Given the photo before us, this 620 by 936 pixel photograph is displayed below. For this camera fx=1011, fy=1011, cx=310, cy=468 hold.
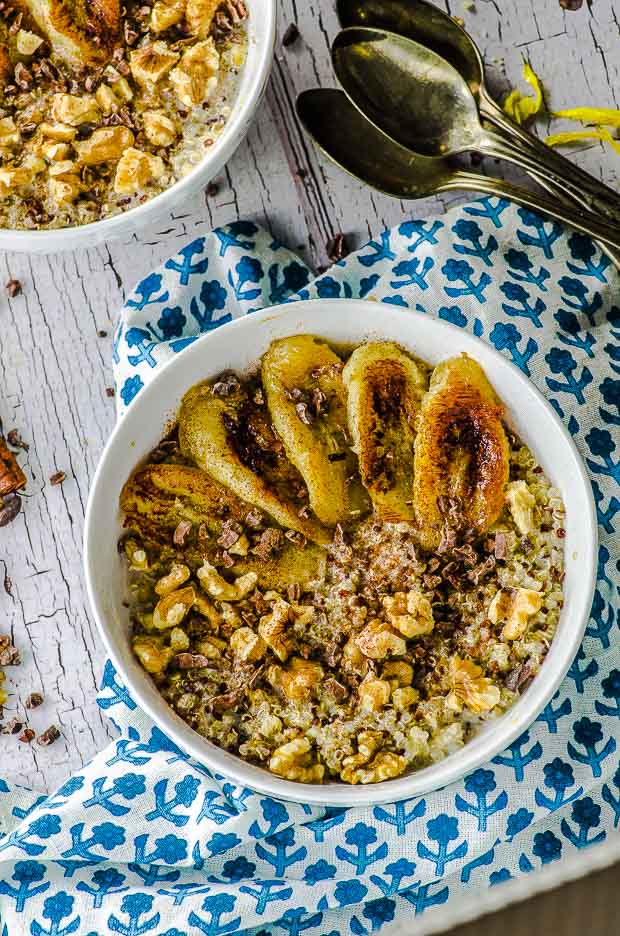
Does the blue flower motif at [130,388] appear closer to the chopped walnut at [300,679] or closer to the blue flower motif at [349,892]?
the chopped walnut at [300,679]

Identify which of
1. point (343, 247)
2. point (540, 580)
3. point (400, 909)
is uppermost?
point (343, 247)

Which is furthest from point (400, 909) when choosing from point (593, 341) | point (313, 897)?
point (593, 341)

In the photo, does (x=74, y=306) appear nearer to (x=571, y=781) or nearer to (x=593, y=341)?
(x=593, y=341)

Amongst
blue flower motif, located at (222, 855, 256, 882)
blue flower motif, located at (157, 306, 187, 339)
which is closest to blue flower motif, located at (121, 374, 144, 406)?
blue flower motif, located at (157, 306, 187, 339)

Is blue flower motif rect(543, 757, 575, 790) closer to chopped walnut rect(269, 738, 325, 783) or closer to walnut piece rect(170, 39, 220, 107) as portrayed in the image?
chopped walnut rect(269, 738, 325, 783)

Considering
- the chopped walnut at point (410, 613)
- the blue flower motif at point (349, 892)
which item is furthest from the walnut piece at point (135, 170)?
the blue flower motif at point (349, 892)

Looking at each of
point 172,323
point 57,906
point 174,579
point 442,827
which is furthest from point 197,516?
point 57,906
